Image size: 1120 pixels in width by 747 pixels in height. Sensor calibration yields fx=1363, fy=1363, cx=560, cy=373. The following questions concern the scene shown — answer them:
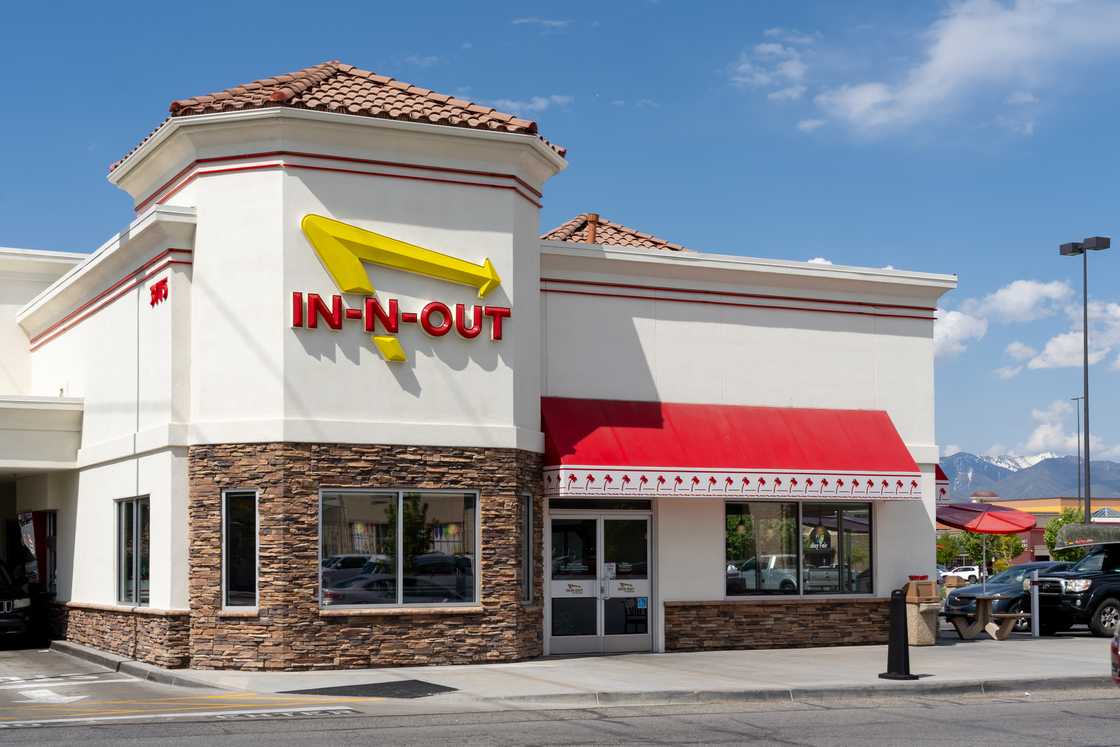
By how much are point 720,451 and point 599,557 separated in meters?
2.59

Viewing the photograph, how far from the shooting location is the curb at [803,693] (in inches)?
629

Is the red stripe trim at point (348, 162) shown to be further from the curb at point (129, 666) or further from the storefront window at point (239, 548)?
the curb at point (129, 666)

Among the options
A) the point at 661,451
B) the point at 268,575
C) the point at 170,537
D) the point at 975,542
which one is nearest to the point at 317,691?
the point at 268,575

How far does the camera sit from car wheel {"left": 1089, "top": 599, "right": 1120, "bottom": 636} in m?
26.8

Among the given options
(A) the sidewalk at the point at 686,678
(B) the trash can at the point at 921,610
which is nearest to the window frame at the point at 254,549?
(A) the sidewalk at the point at 686,678

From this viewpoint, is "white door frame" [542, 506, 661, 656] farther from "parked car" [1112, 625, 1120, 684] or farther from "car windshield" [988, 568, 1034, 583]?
"car windshield" [988, 568, 1034, 583]

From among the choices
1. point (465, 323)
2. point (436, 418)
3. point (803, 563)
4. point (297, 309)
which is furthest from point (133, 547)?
point (803, 563)

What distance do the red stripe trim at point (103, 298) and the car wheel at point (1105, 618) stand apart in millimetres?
18538

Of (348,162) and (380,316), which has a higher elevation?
(348,162)

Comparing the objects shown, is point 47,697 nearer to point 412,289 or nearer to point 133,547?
point 133,547

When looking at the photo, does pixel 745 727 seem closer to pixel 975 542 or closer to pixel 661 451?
pixel 661 451

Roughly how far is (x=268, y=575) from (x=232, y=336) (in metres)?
3.36

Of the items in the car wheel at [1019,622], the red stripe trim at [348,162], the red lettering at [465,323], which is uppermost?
the red stripe trim at [348,162]

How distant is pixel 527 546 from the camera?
20.3m
